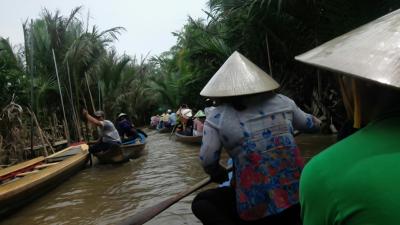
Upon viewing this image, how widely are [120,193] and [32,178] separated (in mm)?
1364

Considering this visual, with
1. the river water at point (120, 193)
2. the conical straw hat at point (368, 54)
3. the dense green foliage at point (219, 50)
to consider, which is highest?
the dense green foliage at point (219, 50)

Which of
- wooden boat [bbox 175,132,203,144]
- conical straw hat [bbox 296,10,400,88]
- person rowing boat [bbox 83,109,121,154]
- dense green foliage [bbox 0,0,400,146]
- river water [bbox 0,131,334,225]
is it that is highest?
dense green foliage [bbox 0,0,400,146]

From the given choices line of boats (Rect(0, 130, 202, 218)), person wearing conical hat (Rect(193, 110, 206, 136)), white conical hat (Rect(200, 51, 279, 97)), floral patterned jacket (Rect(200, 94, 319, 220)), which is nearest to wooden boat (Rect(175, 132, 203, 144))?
line of boats (Rect(0, 130, 202, 218))

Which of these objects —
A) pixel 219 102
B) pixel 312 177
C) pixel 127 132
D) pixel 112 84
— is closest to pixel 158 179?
pixel 127 132

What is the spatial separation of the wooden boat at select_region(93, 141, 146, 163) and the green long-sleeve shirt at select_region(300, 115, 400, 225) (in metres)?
8.58

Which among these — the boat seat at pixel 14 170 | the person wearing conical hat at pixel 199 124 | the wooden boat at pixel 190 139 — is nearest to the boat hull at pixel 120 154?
the boat seat at pixel 14 170

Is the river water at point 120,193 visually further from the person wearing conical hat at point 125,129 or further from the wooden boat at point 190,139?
the wooden boat at point 190,139

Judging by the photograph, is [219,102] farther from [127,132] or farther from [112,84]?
[112,84]

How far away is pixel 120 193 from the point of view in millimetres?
6648

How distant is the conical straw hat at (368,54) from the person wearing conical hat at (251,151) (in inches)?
42.3

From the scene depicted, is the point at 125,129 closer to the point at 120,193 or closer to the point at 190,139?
the point at 190,139

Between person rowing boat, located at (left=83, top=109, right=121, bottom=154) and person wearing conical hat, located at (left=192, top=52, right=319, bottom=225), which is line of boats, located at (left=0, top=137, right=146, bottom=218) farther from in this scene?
person wearing conical hat, located at (left=192, top=52, right=319, bottom=225)

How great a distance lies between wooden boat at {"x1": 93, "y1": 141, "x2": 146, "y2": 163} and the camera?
30.3 ft

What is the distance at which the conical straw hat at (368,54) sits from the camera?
851 millimetres
